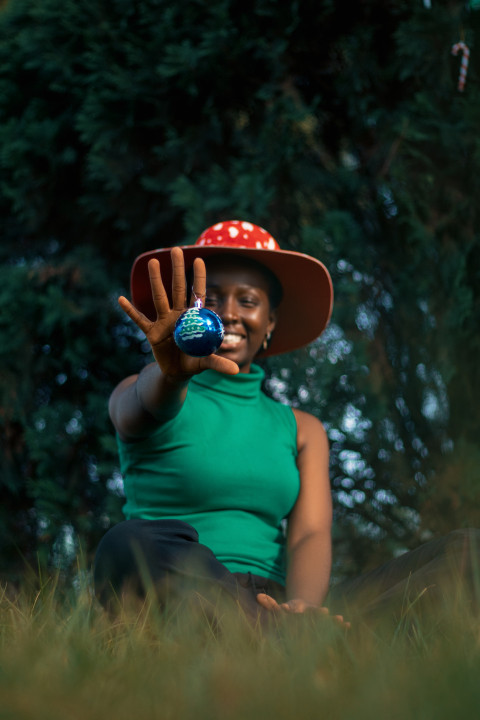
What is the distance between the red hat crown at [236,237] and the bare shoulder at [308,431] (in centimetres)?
65

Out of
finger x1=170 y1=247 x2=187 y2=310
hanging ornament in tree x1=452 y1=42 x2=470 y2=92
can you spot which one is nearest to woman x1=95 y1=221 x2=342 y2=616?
finger x1=170 y1=247 x2=187 y2=310

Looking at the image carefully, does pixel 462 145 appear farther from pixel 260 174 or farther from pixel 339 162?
Answer: pixel 260 174

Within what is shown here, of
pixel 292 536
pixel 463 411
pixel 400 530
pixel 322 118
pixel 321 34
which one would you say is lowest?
pixel 400 530

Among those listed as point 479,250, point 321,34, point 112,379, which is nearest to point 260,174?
point 321,34

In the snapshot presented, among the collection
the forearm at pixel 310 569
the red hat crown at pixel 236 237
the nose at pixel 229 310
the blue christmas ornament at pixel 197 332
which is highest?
the blue christmas ornament at pixel 197 332

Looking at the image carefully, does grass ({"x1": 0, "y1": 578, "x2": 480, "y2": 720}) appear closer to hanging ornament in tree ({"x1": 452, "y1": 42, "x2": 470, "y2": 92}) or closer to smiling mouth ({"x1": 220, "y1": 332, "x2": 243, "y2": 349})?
smiling mouth ({"x1": 220, "y1": 332, "x2": 243, "y2": 349})

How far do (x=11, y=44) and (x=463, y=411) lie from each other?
275 cm

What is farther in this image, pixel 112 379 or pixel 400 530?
pixel 112 379

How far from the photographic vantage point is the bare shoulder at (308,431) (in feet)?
8.63

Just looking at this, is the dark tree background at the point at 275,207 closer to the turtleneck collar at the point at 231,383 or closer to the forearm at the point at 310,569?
the turtleneck collar at the point at 231,383

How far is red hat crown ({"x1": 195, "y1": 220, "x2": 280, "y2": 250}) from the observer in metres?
2.53

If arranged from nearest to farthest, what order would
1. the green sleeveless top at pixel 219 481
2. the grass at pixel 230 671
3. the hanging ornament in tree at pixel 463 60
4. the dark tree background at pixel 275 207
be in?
the grass at pixel 230 671 → the green sleeveless top at pixel 219 481 → the hanging ornament in tree at pixel 463 60 → the dark tree background at pixel 275 207

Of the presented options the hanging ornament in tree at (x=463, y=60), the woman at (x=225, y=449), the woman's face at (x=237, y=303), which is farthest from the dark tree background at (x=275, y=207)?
the woman's face at (x=237, y=303)

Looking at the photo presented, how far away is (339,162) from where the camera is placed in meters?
3.34
